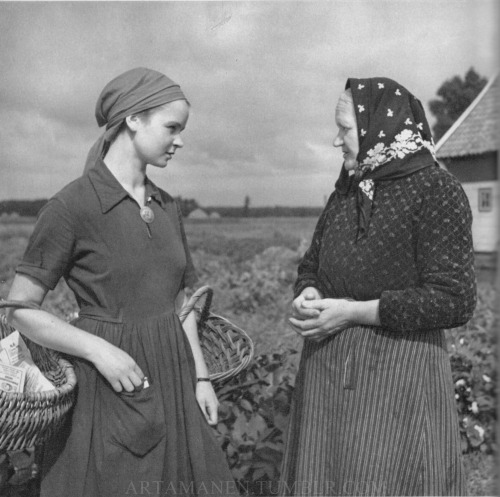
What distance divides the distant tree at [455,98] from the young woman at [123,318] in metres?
4.73

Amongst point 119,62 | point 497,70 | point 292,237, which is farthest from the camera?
point 292,237

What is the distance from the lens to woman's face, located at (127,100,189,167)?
1.90 metres

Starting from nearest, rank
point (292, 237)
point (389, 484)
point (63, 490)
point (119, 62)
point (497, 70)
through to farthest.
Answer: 1. point (497, 70)
2. point (63, 490)
3. point (389, 484)
4. point (119, 62)
5. point (292, 237)

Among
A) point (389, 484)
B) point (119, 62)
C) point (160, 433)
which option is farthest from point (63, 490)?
point (119, 62)

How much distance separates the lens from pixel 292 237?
5.68m

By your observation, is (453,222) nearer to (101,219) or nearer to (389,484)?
(389,484)

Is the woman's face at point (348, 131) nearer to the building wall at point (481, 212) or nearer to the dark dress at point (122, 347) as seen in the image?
the dark dress at point (122, 347)

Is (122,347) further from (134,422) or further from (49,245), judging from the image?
(49,245)

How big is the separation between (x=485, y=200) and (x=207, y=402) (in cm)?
1048

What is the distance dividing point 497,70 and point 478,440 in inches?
103

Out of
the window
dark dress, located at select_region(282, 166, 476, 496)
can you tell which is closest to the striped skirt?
dark dress, located at select_region(282, 166, 476, 496)

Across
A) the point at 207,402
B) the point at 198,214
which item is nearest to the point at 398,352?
the point at 207,402

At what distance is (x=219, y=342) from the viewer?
2.29 m

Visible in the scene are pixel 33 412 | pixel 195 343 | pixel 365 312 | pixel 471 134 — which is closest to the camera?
pixel 33 412
